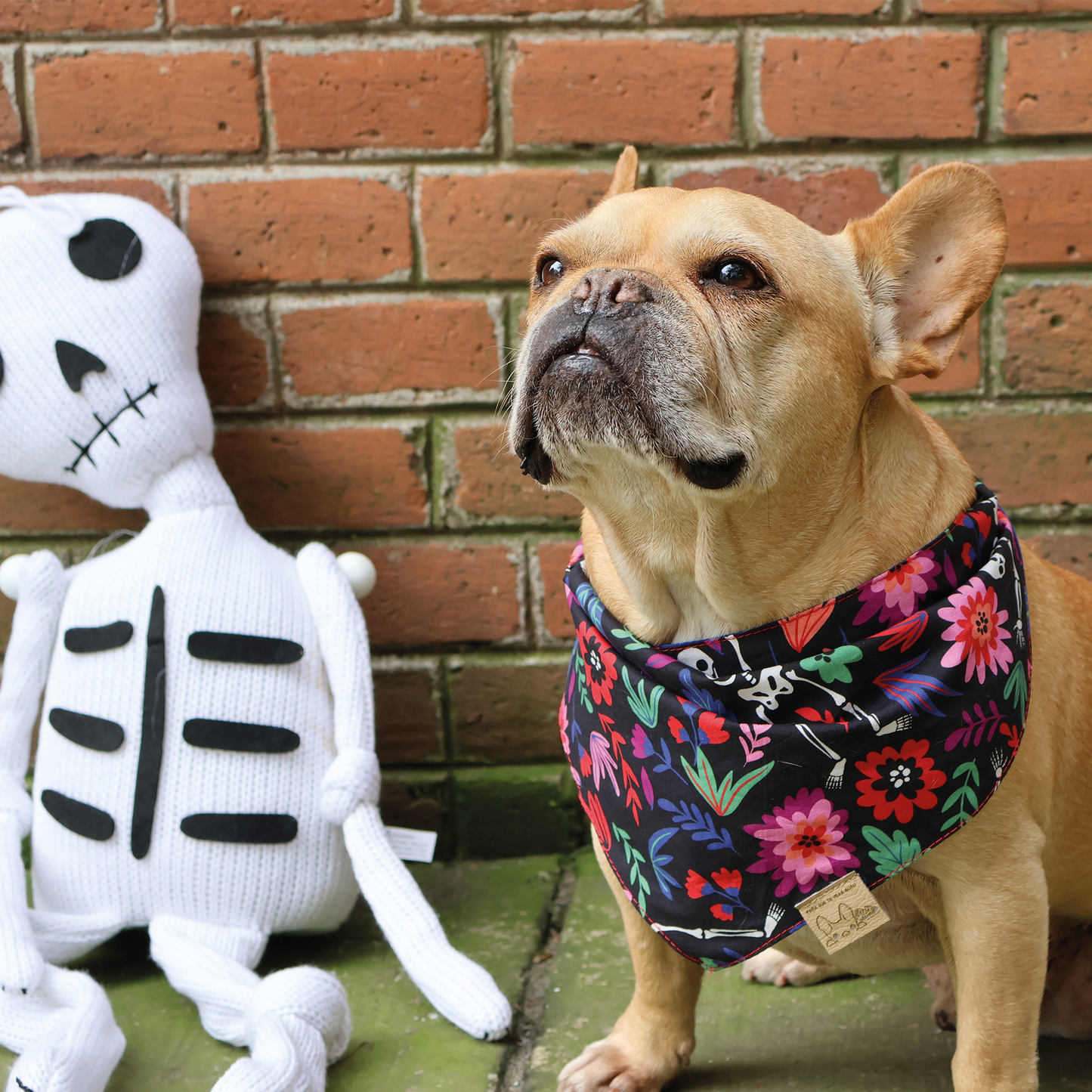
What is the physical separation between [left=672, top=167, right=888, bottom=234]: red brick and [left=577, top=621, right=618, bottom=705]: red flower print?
0.74 metres

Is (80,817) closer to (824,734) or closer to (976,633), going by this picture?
(824,734)

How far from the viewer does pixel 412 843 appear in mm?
1512

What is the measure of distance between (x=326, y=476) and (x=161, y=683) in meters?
0.42

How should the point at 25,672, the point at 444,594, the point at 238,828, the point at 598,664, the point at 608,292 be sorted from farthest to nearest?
1. the point at 444,594
2. the point at 25,672
3. the point at 238,828
4. the point at 598,664
5. the point at 608,292

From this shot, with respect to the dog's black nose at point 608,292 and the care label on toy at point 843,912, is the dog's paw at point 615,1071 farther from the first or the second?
the dog's black nose at point 608,292

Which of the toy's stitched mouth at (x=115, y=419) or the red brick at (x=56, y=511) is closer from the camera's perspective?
the toy's stitched mouth at (x=115, y=419)

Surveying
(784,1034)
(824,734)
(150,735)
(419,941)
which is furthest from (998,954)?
(150,735)

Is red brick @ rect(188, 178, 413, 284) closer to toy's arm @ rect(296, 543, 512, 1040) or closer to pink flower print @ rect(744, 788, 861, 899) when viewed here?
toy's arm @ rect(296, 543, 512, 1040)

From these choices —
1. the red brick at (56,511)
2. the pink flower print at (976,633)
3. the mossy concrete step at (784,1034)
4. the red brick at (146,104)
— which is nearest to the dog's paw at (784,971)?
the mossy concrete step at (784,1034)

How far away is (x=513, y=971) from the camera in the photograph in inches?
56.4

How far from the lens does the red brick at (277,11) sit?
1544 millimetres

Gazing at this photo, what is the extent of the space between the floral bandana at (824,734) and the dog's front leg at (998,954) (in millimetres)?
53

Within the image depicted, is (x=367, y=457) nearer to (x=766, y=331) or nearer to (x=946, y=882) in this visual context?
(x=766, y=331)

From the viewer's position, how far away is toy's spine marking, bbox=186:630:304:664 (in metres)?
1.41
